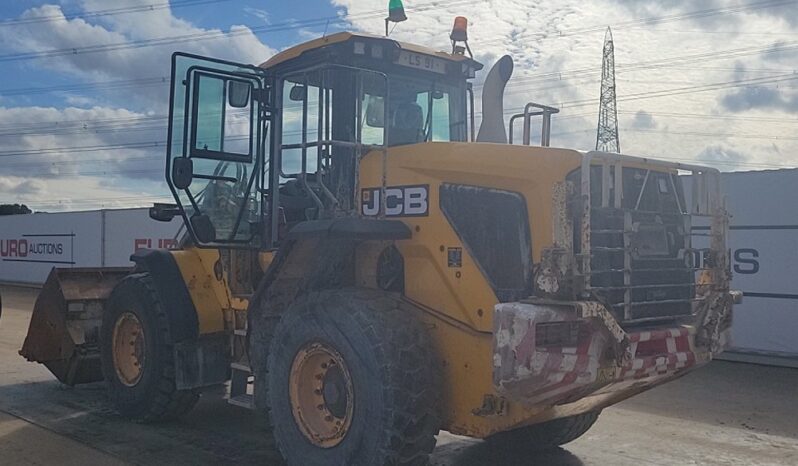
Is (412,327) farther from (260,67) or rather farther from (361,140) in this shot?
(260,67)

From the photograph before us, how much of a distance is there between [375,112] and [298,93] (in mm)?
727

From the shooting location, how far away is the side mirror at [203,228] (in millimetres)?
6488

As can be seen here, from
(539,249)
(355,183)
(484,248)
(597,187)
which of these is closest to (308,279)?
(355,183)

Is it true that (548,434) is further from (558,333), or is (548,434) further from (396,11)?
(396,11)

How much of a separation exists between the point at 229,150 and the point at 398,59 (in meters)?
1.57

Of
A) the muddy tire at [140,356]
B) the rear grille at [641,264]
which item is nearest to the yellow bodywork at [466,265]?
the rear grille at [641,264]

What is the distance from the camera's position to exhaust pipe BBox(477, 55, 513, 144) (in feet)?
19.5

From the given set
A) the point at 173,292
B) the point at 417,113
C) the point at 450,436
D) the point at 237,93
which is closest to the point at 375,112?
the point at 417,113

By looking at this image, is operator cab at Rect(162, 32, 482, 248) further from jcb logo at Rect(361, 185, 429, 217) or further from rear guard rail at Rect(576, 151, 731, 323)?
rear guard rail at Rect(576, 151, 731, 323)

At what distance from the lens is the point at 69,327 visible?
26.2ft

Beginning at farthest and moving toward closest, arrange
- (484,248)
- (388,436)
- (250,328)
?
1. (250,328)
2. (484,248)
3. (388,436)

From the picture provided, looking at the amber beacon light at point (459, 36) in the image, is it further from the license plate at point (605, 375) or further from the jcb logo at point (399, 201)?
the license plate at point (605, 375)

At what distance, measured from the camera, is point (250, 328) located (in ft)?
19.7

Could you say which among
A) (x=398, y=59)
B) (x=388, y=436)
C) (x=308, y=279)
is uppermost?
(x=398, y=59)
